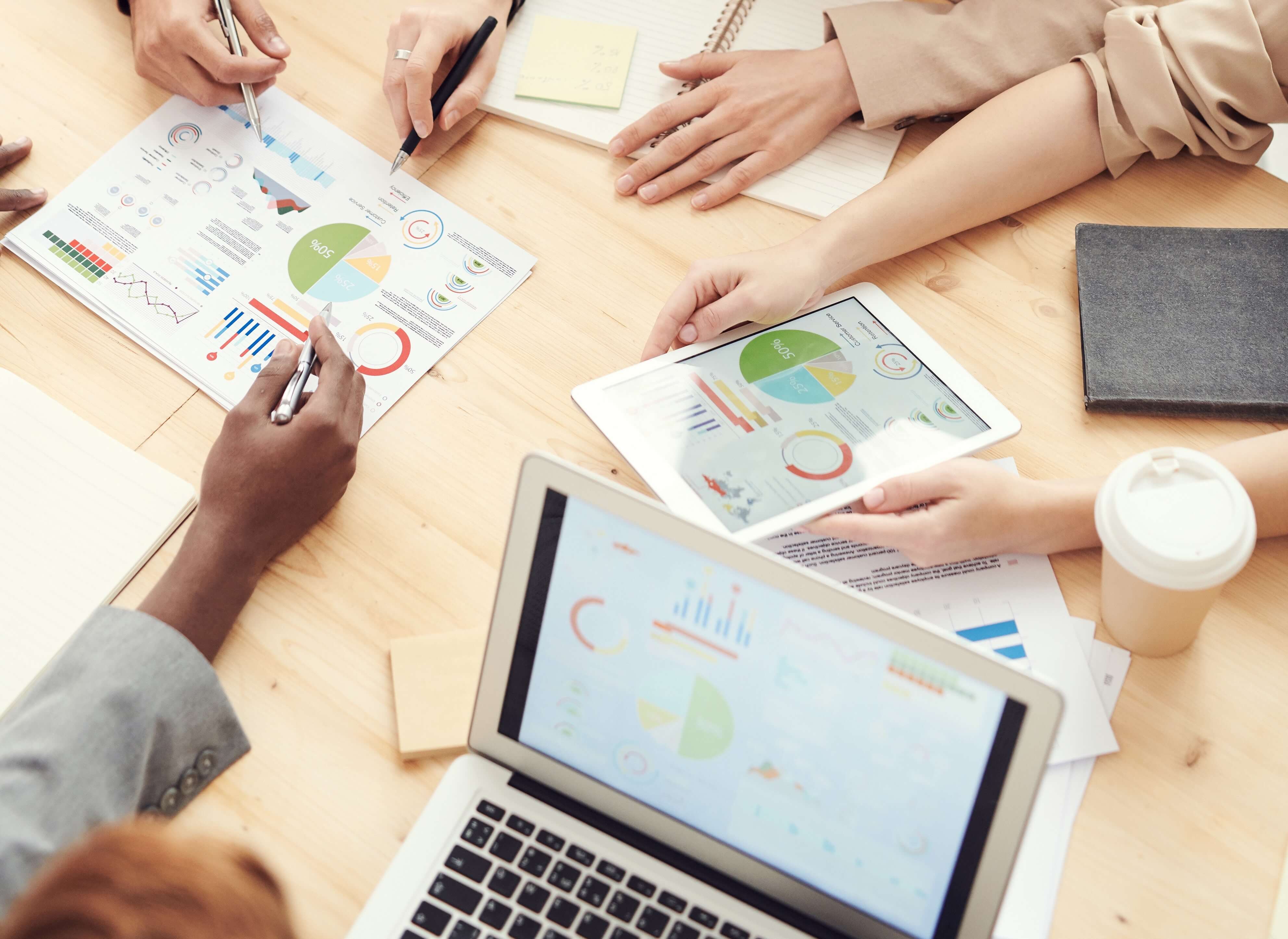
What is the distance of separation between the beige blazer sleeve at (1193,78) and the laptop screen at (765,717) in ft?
2.08

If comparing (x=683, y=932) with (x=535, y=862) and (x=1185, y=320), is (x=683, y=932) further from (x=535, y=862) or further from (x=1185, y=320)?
A: (x=1185, y=320)

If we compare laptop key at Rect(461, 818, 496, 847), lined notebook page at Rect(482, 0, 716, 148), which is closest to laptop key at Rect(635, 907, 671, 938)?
laptop key at Rect(461, 818, 496, 847)

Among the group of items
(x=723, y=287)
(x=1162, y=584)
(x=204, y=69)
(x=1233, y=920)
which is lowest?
(x=1233, y=920)

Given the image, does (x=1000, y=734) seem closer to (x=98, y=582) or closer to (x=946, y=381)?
(x=946, y=381)

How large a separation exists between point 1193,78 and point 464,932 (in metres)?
0.89

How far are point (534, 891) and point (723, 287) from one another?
49 cm

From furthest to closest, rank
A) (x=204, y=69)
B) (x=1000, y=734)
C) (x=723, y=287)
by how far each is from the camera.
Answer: (x=204, y=69), (x=723, y=287), (x=1000, y=734)

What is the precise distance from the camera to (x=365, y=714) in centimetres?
68

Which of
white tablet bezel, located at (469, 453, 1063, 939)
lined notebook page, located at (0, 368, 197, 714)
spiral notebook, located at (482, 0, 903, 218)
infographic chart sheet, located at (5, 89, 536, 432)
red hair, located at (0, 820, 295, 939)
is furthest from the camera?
spiral notebook, located at (482, 0, 903, 218)

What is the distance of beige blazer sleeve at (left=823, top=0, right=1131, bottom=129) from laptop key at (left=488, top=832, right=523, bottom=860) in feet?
2.35

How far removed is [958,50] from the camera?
93cm

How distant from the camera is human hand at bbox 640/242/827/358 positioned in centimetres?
79

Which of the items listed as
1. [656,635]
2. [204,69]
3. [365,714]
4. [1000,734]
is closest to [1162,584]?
[1000,734]

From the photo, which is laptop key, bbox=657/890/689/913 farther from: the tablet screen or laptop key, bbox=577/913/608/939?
the tablet screen
